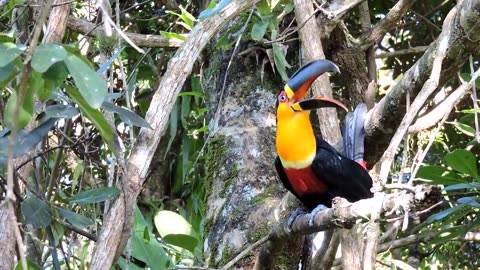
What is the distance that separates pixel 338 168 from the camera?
2490 millimetres

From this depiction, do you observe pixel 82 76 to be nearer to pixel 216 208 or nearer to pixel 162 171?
pixel 216 208

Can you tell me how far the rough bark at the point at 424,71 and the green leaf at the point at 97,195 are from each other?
731mm

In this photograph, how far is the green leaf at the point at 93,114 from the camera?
1495 millimetres

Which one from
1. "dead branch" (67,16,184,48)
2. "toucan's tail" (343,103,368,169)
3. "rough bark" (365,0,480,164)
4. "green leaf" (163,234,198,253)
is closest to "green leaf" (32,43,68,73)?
"rough bark" (365,0,480,164)

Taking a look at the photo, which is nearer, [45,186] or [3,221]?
[3,221]

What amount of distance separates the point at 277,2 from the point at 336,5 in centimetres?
22

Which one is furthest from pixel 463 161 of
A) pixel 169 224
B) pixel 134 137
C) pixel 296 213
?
pixel 134 137

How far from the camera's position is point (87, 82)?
126 cm

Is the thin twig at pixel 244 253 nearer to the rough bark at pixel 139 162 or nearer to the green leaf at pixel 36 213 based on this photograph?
the rough bark at pixel 139 162

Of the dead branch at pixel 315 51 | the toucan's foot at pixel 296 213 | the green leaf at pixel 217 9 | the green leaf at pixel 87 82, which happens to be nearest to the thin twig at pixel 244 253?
the toucan's foot at pixel 296 213

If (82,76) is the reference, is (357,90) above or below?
above

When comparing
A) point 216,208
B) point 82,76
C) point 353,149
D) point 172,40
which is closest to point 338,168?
point 353,149

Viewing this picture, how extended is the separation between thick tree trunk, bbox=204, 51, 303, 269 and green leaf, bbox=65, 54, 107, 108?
1.28 metres

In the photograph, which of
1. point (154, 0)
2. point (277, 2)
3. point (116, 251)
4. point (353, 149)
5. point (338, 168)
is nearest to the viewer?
point (116, 251)
